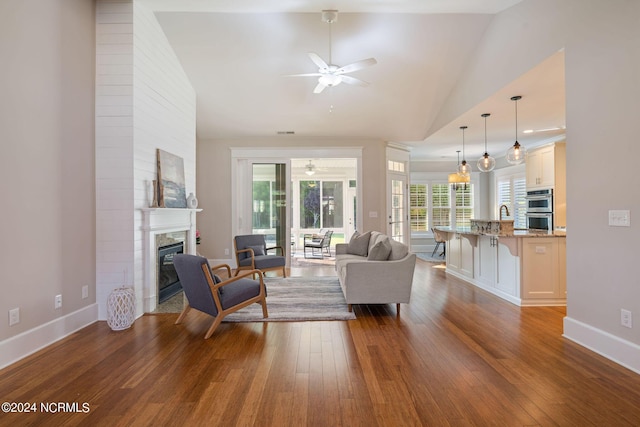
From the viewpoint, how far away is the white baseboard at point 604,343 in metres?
2.35

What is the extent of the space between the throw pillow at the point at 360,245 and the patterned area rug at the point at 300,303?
599 millimetres

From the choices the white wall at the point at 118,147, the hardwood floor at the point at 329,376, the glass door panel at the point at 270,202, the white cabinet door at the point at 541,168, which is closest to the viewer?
the hardwood floor at the point at 329,376

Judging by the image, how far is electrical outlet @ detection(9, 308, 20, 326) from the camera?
8.20ft

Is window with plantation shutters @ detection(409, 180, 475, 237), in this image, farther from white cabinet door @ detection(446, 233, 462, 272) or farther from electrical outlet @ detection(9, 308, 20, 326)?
electrical outlet @ detection(9, 308, 20, 326)

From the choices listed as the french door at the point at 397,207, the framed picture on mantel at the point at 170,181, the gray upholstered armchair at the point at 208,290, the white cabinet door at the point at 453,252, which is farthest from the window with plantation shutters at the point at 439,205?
the gray upholstered armchair at the point at 208,290

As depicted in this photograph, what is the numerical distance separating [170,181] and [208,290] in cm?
191

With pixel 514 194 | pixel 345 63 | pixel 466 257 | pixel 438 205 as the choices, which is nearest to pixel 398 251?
pixel 466 257

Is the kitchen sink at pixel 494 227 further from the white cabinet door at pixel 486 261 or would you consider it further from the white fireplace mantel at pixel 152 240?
the white fireplace mantel at pixel 152 240

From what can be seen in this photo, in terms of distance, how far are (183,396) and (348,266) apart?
6.66 feet

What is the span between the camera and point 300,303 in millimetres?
4012

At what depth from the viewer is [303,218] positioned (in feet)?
32.9

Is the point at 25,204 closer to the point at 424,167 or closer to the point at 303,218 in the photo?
the point at 303,218

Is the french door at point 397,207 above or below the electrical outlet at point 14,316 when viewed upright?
above

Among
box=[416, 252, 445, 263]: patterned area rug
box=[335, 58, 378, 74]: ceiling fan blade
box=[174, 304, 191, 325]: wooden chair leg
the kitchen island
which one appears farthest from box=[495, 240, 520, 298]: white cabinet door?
box=[174, 304, 191, 325]: wooden chair leg
